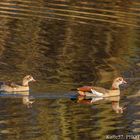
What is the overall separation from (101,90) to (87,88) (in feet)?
1.10

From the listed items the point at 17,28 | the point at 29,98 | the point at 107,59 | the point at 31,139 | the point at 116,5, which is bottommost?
the point at 31,139

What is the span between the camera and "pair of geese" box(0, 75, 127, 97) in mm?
21062

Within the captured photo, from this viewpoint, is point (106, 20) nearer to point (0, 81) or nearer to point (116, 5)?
point (116, 5)

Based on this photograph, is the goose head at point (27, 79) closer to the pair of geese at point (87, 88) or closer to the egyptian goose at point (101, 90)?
the pair of geese at point (87, 88)

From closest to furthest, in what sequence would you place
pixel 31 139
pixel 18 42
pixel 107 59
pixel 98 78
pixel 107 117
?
pixel 31 139, pixel 107 117, pixel 98 78, pixel 107 59, pixel 18 42

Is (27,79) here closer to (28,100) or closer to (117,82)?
(28,100)

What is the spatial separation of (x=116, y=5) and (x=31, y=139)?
18253mm

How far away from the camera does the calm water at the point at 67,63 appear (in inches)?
725

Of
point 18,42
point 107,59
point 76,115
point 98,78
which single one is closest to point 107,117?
point 76,115

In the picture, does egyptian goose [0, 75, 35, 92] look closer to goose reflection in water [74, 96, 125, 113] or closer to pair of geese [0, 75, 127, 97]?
pair of geese [0, 75, 127, 97]

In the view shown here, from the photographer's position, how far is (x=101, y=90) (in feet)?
69.2

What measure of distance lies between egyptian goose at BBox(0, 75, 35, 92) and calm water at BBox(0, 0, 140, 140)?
17cm

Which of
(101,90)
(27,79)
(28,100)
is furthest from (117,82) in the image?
(28,100)

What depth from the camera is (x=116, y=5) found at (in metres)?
34.9
